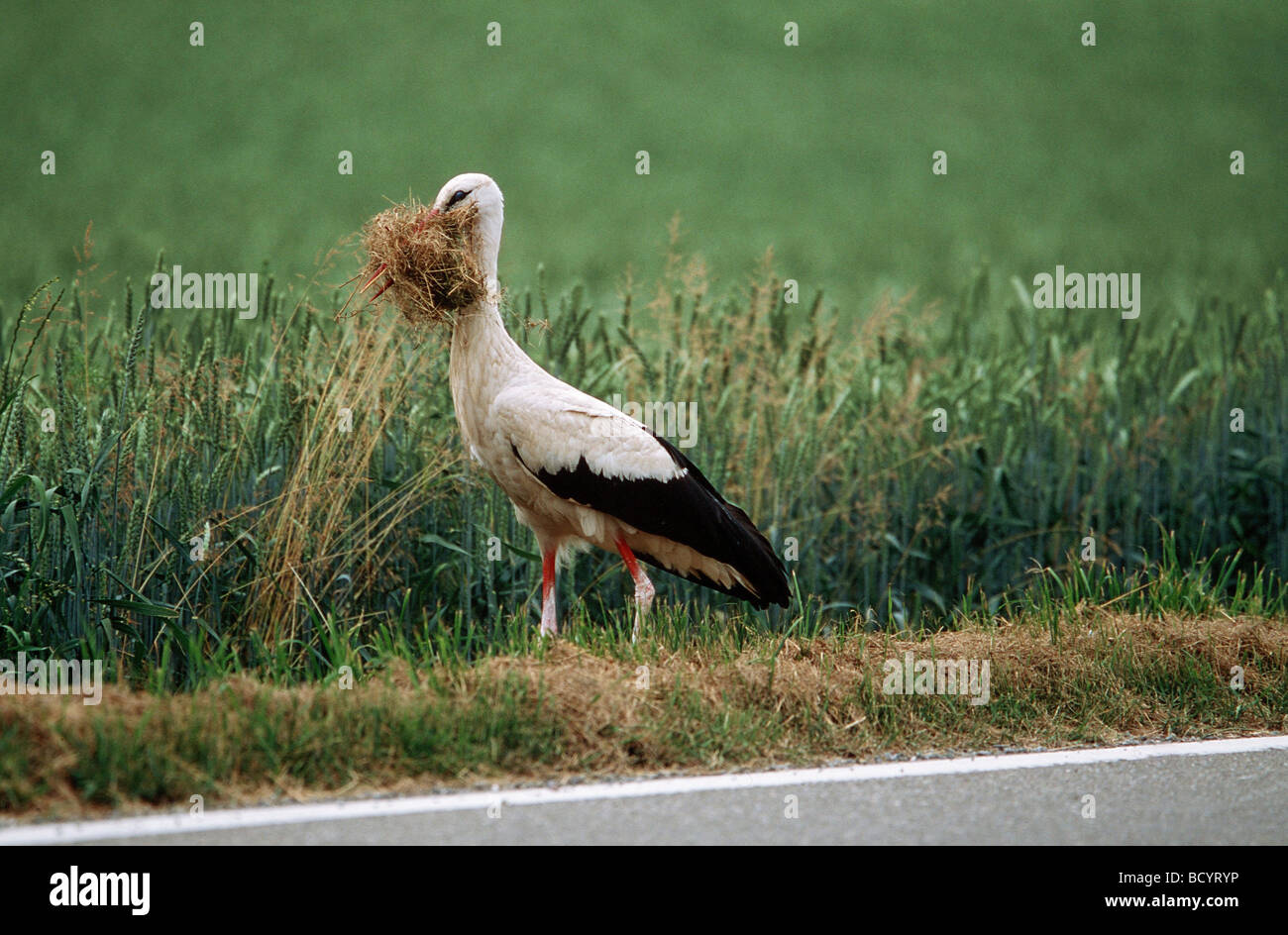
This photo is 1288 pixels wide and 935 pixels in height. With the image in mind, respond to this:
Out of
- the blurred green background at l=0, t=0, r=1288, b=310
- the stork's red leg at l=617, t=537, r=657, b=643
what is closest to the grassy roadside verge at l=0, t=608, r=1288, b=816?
the stork's red leg at l=617, t=537, r=657, b=643

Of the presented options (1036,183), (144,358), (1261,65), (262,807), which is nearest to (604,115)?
(1036,183)

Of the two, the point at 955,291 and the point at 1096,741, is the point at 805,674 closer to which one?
the point at 1096,741

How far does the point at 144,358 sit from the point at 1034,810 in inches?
213

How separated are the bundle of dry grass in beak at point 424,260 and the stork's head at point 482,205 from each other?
0.04 m

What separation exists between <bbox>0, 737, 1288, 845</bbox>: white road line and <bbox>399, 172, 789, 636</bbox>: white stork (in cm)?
185

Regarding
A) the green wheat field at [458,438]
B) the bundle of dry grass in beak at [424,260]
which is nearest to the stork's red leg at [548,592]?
the green wheat field at [458,438]

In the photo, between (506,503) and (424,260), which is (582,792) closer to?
(424,260)

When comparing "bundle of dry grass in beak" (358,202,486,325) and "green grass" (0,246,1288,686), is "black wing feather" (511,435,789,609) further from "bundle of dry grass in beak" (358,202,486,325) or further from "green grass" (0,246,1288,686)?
"bundle of dry grass in beak" (358,202,486,325)

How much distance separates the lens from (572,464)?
6.59 meters

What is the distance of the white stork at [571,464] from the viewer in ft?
21.6

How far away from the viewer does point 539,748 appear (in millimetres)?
4828

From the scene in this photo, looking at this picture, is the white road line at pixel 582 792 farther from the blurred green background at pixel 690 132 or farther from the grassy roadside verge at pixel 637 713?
the blurred green background at pixel 690 132

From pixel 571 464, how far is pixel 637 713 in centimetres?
173

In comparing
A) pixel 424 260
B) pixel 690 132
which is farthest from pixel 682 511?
pixel 690 132
